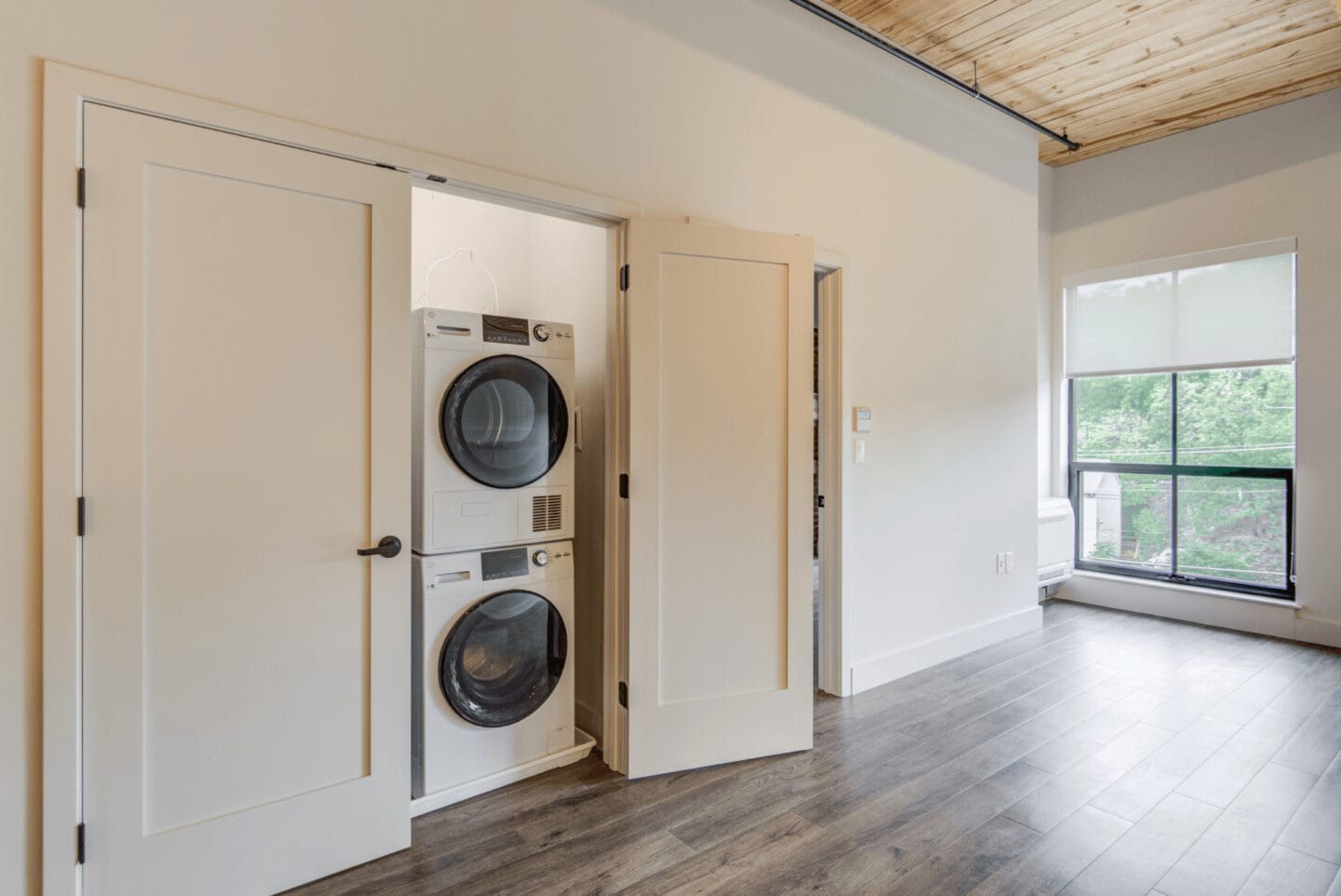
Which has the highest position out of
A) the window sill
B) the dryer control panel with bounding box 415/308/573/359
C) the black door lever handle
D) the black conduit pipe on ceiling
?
the black conduit pipe on ceiling

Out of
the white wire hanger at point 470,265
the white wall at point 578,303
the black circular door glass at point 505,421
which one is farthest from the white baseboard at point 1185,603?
the white wire hanger at point 470,265

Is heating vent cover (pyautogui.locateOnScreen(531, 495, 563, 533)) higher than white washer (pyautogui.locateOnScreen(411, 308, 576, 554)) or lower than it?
lower

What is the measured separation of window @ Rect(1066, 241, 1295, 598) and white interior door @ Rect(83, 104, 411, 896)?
5182mm

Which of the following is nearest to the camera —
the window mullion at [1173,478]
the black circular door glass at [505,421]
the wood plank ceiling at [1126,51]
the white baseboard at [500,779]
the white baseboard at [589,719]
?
the white baseboard at [500,779]

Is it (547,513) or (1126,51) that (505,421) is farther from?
(1126,51)

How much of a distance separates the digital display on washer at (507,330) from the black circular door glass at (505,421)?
0.22 feet

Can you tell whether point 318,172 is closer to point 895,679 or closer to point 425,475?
point 425,475

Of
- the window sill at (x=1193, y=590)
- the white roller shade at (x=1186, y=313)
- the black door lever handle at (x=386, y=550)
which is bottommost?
the window sill at (x=1193, y=590)

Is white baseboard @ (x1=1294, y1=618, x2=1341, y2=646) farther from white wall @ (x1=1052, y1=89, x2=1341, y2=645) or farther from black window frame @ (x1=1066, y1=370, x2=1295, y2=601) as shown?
black window frame @ (x1=1066, y1=370, x2=1295, y2=601)

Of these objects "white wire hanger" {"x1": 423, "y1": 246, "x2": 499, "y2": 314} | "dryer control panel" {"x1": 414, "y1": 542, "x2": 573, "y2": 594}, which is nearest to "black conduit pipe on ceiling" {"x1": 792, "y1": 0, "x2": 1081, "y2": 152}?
"white wire hanger" {"x1": 423, "y1": 246, "x2": 499, "y2": 314}

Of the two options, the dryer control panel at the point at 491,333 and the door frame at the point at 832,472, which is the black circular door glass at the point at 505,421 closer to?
the dryer control panel at the point at 491,333

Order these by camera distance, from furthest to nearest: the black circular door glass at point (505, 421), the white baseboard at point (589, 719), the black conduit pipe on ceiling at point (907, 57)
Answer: the black conduit pipe on ceiling at point (907, 57) → the white baseboard at point (589, 719) → the black circular door glass at point (505, 421)

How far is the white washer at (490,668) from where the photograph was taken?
7.73ft

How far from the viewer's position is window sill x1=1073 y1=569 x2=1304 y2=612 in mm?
4383
